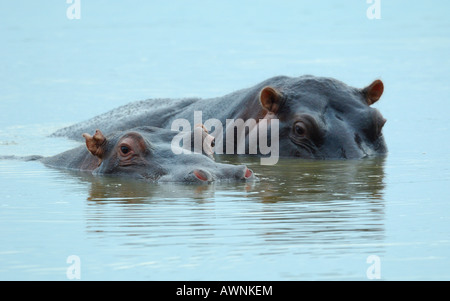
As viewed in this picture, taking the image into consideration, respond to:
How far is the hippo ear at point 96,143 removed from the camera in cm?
1234

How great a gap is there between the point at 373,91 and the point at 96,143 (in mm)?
4834

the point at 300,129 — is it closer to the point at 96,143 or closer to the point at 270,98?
the point at 270,98

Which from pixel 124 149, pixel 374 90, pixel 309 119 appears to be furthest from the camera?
pixel 374 90

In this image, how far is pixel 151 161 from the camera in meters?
12.0

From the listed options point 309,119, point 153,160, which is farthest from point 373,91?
point 153,160

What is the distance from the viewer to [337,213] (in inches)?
392

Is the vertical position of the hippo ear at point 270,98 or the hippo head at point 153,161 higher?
the hippo ear at point 270,98

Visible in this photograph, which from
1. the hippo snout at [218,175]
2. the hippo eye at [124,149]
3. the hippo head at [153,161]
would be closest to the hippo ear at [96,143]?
the hippo head at [153,161]

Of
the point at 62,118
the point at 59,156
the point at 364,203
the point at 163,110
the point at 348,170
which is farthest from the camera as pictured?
the point at 62,118

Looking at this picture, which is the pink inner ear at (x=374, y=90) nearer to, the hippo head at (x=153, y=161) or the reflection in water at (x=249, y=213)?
the reflection in water at (x=249, y=213)

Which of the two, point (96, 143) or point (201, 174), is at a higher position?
point (96, 143)

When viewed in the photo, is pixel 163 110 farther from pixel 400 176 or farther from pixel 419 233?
pixel 419 233
